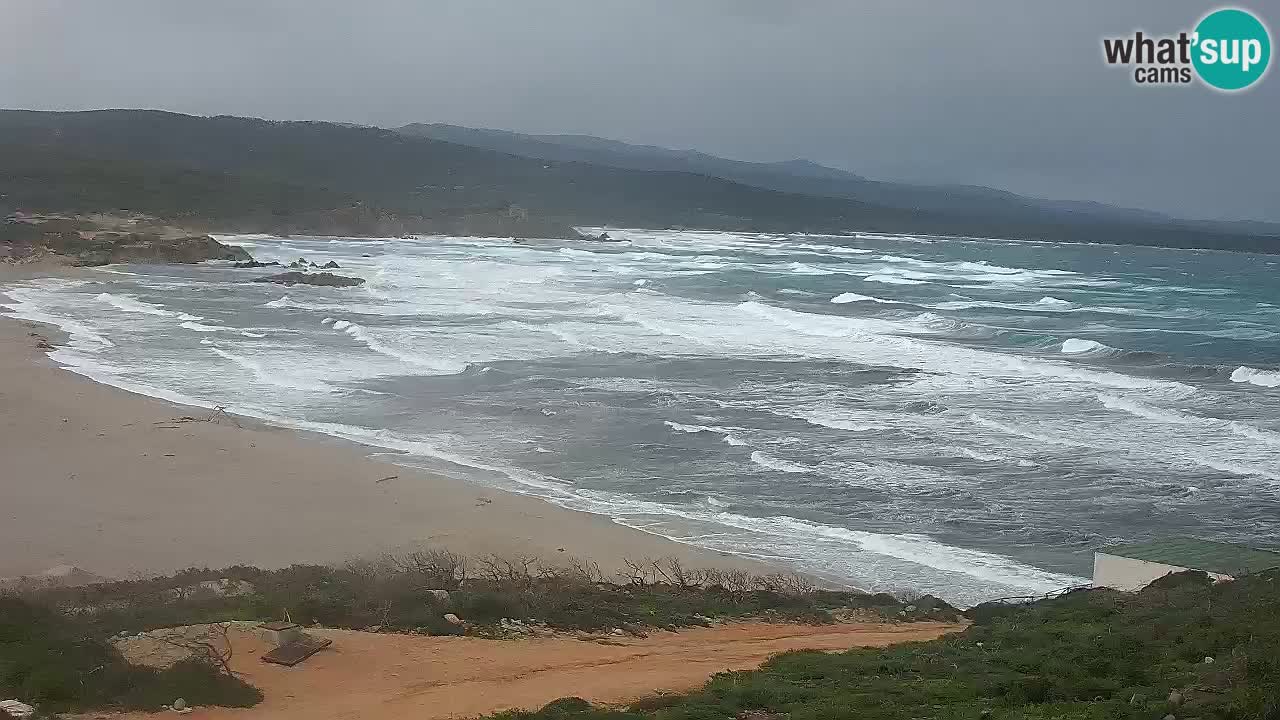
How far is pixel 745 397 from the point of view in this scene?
2514cm

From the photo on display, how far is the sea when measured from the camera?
16.1 metres

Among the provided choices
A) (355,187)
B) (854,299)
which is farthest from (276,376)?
(355,187)

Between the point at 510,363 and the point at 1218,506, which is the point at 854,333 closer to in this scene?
the point at 510,363

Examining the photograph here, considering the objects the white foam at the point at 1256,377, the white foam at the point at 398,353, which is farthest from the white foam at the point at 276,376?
the white foam at the point at 1256,377

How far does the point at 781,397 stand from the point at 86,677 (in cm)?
1866

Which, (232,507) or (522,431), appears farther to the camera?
(522,431)

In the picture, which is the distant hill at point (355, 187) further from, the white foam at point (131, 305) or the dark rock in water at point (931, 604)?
the dark rock in water at point (931, 604)

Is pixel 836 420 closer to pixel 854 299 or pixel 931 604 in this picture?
pixel 931 604

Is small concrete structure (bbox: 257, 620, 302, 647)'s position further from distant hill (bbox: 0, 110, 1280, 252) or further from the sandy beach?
distant hill (bbox: 0, 110, 1280, 252)

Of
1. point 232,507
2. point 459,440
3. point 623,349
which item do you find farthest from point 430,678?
point 623,349

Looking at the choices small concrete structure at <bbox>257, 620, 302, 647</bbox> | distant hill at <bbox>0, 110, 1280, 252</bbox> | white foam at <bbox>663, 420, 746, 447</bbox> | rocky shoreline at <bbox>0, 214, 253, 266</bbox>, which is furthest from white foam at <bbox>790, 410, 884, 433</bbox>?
distant hill at <bbox>0, 110, 1280, 252</bbox>

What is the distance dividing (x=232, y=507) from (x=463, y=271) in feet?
143

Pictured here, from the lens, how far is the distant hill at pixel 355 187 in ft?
288

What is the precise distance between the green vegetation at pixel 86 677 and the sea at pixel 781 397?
25.2ft
